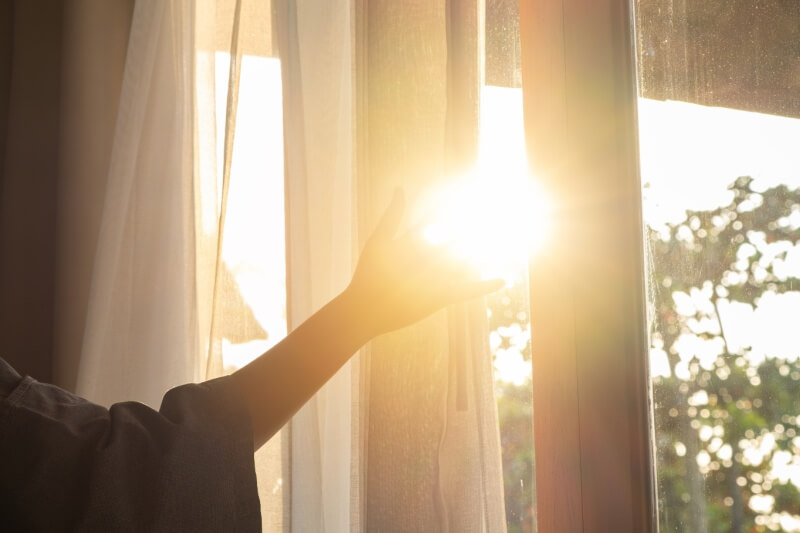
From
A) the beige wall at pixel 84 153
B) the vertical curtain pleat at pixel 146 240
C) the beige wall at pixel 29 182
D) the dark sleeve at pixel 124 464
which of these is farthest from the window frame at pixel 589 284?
the beige wall at pixel 29 182

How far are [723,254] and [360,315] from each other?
34cm

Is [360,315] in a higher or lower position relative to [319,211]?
lower

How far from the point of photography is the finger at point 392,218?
723mm

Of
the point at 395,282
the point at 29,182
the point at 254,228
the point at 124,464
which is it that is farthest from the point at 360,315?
the point at 29,182

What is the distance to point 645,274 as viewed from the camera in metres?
0.77

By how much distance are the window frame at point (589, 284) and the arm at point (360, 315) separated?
152 millimetres

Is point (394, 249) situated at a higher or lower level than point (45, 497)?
higher

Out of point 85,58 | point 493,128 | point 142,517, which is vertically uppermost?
point 85,58

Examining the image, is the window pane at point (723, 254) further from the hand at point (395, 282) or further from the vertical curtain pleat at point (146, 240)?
the vertical curtain pleat at point (146, 240)

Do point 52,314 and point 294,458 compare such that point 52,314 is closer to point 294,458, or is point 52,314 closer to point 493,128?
point 294,458

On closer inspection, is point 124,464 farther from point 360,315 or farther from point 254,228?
point 254,228

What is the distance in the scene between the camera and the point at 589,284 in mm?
817

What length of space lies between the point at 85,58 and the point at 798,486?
1533 millimetres

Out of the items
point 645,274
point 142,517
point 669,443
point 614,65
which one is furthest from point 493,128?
point 142,517
